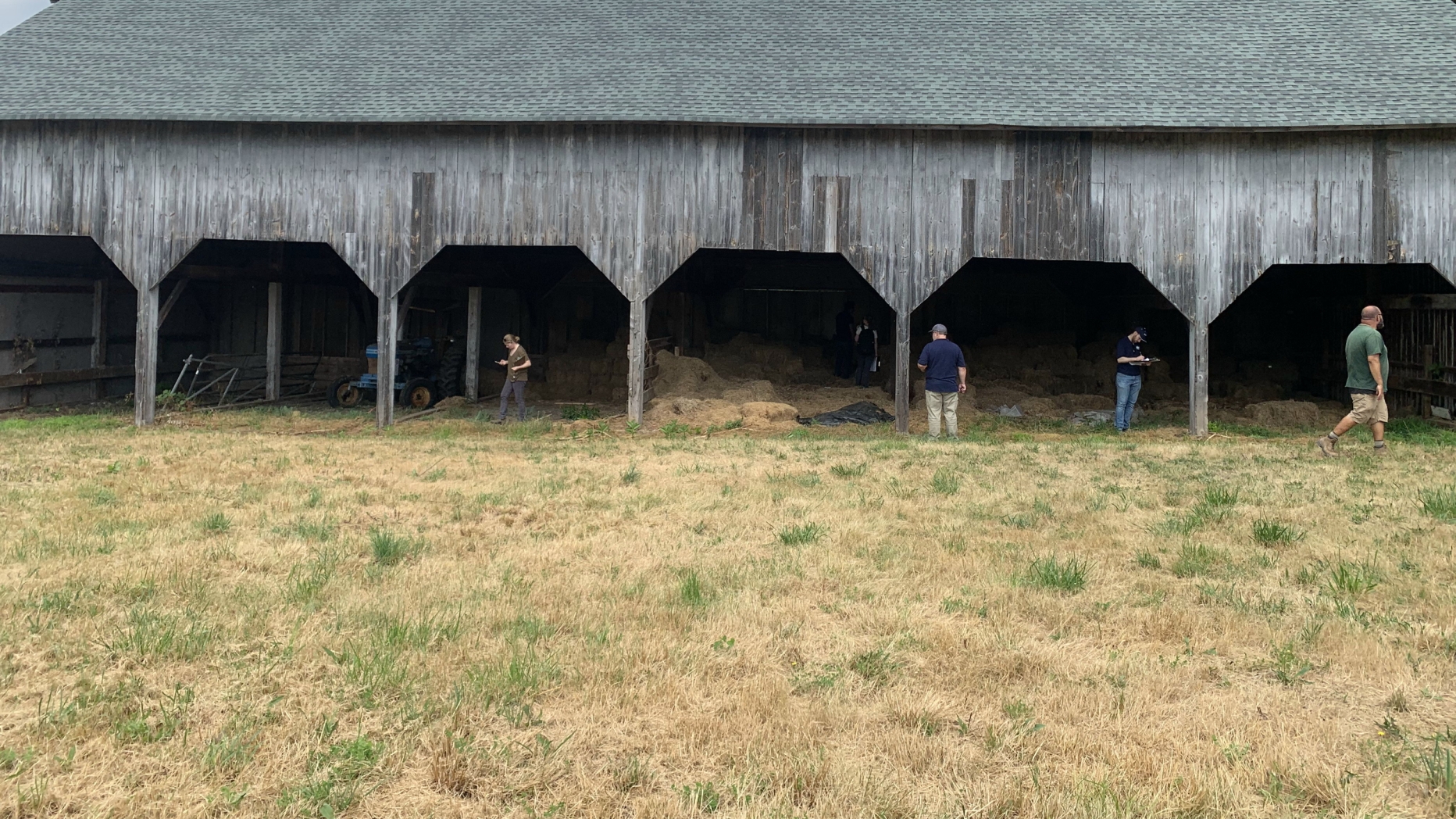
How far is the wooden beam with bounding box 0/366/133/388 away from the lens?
64.2 feet

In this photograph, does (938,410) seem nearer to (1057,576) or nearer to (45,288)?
(1057,576)

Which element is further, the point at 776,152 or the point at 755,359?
the point at 755,359

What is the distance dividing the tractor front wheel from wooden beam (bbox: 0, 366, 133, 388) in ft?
21.0

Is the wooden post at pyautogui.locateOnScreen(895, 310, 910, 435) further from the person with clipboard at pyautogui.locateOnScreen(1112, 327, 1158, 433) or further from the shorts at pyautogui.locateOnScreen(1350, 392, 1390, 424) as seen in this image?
the shorts at pyautogui.locateOnScreen(1350, 392, 1390, 424)

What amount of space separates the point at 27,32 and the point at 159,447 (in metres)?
11.4

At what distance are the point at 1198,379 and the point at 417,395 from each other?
1469 centimetres

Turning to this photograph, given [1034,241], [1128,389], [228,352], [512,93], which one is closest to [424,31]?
[512,93]

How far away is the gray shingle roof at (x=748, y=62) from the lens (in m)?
16.5

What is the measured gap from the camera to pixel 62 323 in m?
21.2

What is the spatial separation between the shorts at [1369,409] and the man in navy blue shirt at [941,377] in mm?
5058

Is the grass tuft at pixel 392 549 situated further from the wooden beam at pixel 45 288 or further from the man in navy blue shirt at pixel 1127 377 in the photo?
the wooden beam at pixel 45 288

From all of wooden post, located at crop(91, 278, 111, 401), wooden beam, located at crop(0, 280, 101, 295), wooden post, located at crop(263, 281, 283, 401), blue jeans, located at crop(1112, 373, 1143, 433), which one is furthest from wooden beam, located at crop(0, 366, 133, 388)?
blue jeans, located at crop(1112, 373, 1143, 433)

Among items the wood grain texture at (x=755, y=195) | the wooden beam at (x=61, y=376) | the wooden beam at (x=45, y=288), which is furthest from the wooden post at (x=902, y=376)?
the wooden beam at (x=45, y=288)

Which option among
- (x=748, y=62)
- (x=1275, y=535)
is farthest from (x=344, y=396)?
(x=1275, y=535)
